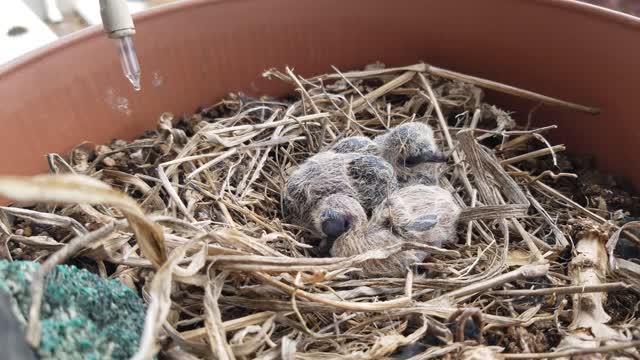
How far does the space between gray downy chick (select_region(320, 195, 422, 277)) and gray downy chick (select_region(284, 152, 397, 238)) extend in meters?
0.04

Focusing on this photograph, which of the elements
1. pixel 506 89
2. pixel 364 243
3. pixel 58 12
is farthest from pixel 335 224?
pixel 58 12

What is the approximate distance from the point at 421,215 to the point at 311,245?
0.61 feet

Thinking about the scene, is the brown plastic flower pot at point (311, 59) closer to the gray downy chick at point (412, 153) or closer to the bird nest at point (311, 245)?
the bird nest at point (311, 245)

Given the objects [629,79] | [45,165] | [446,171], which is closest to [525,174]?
[446,171]

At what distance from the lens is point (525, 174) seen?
1.02 metres

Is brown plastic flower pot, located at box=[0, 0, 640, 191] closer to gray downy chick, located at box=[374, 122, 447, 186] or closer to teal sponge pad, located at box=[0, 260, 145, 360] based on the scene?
gray downy chick, located at box=[374, 122, 447, 186]

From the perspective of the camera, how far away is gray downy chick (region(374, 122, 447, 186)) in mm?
958

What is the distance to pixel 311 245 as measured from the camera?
3.03 ft

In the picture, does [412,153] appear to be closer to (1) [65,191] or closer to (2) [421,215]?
(2) [421,215]

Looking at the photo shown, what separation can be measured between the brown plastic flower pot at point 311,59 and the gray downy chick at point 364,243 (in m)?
0.42

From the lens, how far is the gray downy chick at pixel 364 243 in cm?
82

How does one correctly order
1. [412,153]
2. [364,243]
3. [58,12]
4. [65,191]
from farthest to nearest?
[58,12], [412,153], [364,243], [65,191]

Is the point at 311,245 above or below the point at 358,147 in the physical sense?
below

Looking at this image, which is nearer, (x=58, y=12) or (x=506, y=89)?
(x=506, y=89)
